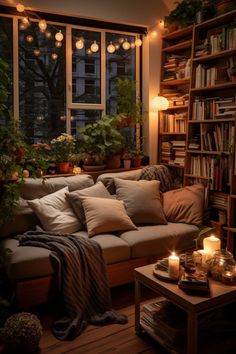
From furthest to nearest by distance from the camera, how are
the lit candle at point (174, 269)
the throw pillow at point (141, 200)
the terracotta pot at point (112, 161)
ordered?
the terracotta pot at point (112, 161) < the throw pillow at point (141, 200) < the lit candle at point (174, 269)

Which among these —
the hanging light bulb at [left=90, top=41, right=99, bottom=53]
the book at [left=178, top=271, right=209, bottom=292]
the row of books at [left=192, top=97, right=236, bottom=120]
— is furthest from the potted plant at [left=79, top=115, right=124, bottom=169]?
the book at [left=178, top=271, right=209, bottom=292]

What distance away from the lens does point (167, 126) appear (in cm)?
449

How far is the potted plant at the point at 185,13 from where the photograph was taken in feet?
12.7

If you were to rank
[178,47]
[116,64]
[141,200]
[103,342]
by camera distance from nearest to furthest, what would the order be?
[103,342] → [141,200] → [178,47] → [116,64]

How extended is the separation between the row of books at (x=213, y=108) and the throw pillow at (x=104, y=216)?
1458 mm

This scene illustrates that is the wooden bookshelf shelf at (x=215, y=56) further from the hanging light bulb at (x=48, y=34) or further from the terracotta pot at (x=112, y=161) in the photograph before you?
the hanging light bulb at (x=48, y=34)

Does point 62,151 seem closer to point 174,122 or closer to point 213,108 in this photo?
point 174,122

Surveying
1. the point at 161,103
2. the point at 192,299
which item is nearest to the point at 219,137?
the point at 161,103

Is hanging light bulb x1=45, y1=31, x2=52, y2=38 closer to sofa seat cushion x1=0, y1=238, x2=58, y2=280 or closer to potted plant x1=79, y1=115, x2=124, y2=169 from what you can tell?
potted plant x1=79, y1=115, x2=124, y2=169

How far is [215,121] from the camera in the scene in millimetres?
3668

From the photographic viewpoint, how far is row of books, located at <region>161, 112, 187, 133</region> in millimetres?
4250

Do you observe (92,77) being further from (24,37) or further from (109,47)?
(24,37)

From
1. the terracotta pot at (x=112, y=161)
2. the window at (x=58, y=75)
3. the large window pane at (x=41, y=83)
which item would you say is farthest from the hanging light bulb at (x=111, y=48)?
the terracotta pot at (x=112, y=161)

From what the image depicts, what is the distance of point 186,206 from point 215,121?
974 mm
